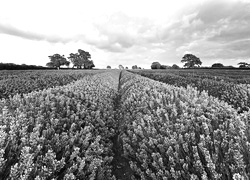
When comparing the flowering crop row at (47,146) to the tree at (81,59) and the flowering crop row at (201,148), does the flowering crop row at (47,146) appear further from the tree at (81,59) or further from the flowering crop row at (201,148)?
the tree at (81,59)

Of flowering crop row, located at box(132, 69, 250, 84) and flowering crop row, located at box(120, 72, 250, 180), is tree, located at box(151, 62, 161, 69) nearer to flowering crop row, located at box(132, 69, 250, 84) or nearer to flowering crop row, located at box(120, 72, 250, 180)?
flowering crop row, located at box(132, 69, 250, 84)

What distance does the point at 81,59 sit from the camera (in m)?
80.7

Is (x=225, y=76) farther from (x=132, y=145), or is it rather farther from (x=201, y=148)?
(x=201, y=148)

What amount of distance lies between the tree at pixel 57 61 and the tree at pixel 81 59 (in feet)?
11.8

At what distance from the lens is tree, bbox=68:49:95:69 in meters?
80.2

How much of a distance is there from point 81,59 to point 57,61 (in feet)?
40.2

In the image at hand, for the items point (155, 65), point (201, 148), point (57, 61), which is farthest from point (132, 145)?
point (155, 65)

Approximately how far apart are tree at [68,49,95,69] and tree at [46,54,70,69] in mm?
3609

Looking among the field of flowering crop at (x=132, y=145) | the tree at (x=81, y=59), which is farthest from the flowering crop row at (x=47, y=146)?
the tree at (x=81, y=59)

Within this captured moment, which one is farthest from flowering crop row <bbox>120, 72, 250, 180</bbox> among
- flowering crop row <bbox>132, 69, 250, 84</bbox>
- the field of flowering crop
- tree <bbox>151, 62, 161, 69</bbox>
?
tree <bbox>151, 62, 161, 69</bbox>

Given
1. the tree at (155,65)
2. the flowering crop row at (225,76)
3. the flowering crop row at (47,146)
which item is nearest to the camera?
the flowering crop row at (47,146)

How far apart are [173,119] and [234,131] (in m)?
1.05

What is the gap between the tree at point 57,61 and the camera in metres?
80.1

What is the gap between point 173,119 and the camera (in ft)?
9.57
